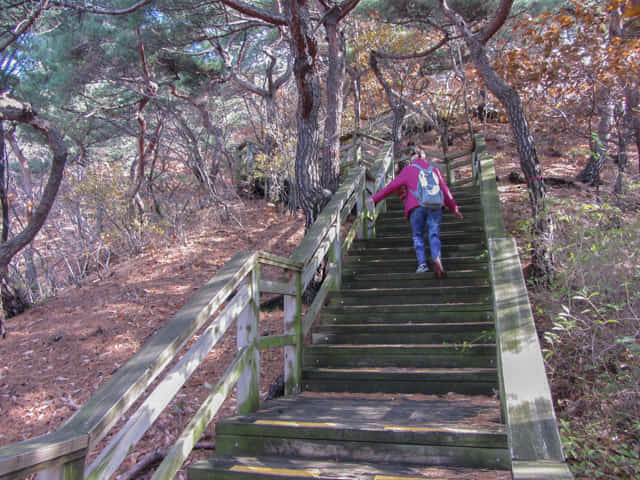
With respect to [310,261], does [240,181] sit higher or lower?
higher

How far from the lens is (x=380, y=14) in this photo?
12805mm

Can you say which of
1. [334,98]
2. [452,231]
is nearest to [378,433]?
[452,231]

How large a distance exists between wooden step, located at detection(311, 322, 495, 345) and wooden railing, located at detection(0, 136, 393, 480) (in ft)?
1.17

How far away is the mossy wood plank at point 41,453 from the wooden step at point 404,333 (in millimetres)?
3307

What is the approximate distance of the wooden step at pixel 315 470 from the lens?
2514 millimetres

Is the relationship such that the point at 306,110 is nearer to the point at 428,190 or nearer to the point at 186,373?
the point at 428,190

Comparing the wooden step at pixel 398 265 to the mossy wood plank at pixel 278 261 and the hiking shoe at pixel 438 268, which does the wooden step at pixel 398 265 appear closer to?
the hiking shoe at pixel 438 268

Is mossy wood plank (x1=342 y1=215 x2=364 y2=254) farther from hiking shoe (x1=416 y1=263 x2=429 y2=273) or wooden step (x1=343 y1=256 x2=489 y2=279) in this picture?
hiking shoe (x1=416 y1=263 x2=429 y2=273)

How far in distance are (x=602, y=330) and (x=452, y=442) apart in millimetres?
2406

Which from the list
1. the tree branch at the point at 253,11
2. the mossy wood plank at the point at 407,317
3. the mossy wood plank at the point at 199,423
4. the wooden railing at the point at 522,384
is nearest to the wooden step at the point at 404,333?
the mossy wood plank at the point at 407,317

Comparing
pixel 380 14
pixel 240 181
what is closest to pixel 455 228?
pixel 380 14

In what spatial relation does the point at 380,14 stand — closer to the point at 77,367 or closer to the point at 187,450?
the point at 77,367

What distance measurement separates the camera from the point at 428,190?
248 inches

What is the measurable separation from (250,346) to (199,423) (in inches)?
30.7
